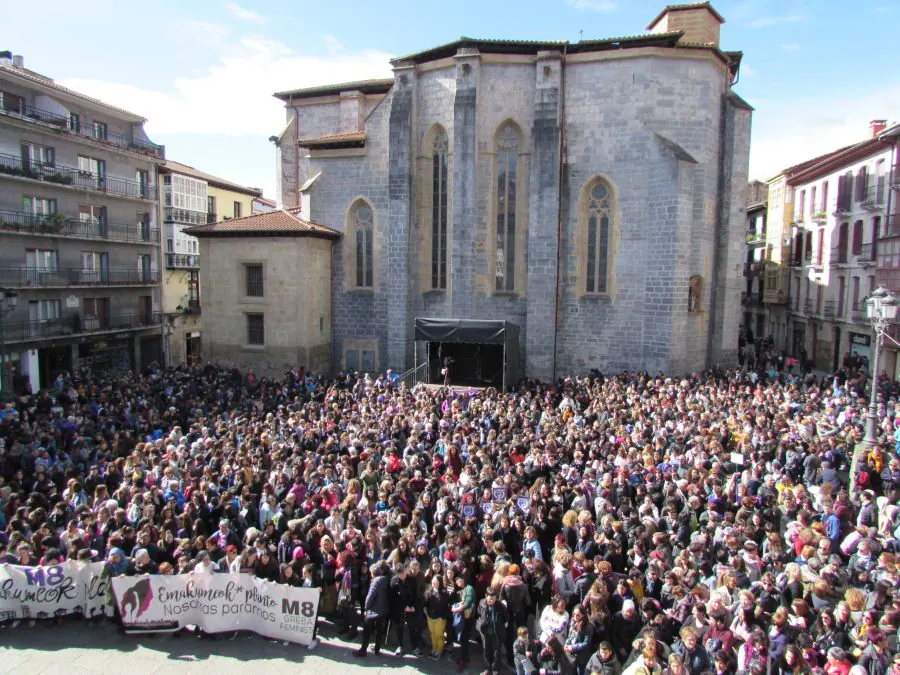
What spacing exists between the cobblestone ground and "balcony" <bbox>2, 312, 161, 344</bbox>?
19.2 m

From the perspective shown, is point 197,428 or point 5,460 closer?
point 5,460

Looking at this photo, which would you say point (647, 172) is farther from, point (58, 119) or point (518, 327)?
point (58, 119)

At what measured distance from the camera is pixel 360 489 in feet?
37.5

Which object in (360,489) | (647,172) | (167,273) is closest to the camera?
(360,489)

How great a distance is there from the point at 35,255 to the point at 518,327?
21.9 m

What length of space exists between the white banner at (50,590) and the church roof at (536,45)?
875 inches

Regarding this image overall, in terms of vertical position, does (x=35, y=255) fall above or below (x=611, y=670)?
above

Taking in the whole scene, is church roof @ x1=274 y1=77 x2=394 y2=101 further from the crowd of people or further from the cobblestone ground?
the cobblestone ground

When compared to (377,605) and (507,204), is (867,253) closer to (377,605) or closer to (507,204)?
(507,204)

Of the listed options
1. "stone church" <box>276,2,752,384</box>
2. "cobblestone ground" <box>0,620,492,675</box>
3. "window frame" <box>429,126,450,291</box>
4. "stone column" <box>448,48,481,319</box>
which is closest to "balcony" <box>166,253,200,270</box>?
"stone church" <box>276,2,752,384</box>

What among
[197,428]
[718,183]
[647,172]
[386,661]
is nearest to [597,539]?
[386,661]

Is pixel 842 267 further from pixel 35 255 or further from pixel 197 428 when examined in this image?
pixel 35 255

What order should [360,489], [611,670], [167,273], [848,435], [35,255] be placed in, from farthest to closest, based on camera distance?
[167,273]
[35,255]
[848,435]
[360,489]
[611,670]

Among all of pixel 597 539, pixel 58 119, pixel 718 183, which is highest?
pixel 58 119
